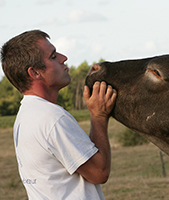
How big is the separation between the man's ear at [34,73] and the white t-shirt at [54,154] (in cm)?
28

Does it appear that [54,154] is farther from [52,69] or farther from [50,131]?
[52,69]

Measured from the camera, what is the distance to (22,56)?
8.80ft

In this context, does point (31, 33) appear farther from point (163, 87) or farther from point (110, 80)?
point (163, 87)

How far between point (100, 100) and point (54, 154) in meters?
0.60

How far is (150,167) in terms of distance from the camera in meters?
15.4

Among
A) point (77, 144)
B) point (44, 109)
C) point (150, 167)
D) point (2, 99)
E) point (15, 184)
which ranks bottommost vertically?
point (2, 99)

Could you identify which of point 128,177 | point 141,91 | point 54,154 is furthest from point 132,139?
point 54,154

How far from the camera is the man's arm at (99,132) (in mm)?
2418

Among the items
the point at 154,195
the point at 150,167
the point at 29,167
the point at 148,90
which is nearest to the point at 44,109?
the point at 29,167

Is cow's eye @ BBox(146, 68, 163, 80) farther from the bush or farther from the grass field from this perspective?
the bush

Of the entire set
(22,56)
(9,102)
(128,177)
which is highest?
(22,56)

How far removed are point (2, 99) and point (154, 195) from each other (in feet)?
214

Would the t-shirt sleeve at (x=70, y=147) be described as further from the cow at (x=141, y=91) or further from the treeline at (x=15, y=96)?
the treeline at (x=15, y=96)

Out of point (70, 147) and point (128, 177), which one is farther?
point (128, 177)
